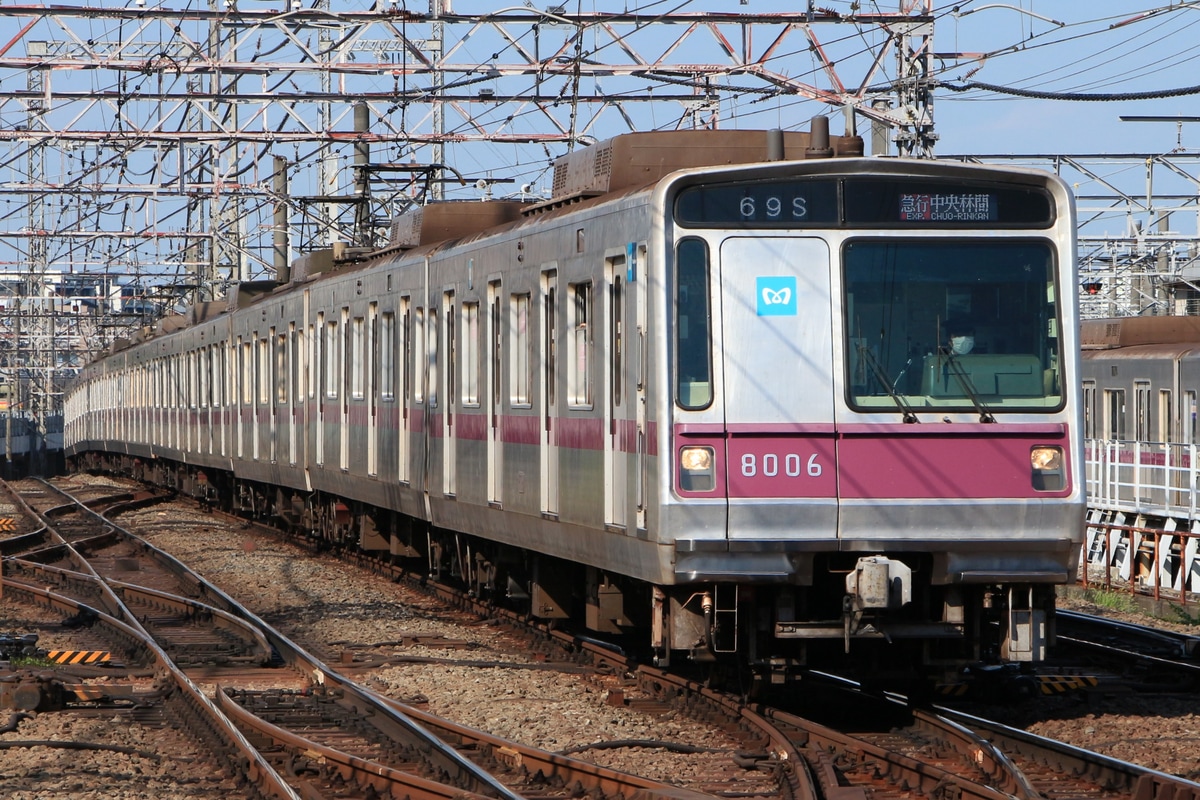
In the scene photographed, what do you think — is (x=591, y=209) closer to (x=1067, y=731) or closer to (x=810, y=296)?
(x=810, y=296)

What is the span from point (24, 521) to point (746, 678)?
19.1m

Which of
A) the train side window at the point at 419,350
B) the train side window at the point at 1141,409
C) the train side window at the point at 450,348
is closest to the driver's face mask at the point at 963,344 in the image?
the train side window at the point at 450,348

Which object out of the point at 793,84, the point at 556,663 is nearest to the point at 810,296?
the point at 556,663

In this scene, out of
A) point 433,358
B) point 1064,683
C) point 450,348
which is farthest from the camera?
point 433,358

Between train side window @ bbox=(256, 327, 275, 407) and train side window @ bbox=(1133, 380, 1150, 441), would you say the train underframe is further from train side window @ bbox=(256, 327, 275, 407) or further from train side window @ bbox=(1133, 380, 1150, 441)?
train side window @ bbox=(1133, 380, 1150, 441)

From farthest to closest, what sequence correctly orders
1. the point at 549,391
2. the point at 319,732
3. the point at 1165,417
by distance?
1. the point at 1165,417
2. the point at 549,391
3. the point at 319,732

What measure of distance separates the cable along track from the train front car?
1290 millimetres

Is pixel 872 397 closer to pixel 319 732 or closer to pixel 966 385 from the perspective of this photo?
pixel 966 385

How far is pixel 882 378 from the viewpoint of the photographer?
8203 millimetres

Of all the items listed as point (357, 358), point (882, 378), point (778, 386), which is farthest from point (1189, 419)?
point (778, 386)

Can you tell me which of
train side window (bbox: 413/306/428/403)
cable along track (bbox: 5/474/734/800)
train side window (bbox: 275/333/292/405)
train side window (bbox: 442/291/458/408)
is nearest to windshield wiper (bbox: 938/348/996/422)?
cable along track (bbox: 5/474/734/800)

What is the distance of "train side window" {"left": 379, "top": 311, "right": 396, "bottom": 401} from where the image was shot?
1461 centimetres

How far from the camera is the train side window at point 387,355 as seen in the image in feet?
47.9

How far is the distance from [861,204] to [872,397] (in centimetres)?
93
